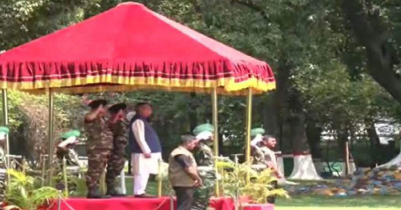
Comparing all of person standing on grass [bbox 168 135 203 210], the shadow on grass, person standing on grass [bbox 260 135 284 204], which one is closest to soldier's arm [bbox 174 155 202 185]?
person standing on grass [bbox 168 135 203 210]

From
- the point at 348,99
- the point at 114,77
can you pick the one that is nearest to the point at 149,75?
the point at 114,77

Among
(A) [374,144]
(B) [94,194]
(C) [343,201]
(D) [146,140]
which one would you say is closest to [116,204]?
(B) [94,194]

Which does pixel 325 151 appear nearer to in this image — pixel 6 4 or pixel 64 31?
pixel 6 4

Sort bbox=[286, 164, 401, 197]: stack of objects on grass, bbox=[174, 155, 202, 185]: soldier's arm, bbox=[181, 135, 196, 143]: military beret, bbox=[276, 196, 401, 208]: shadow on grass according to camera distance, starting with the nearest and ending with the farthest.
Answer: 1. bbox=[174, 155, 202, 185]: soldier's arm
2. bbox=[181, 135, 196, 143]: military beret
3. bbox=[276, 196, 401, 208]: shadow on grass
4. bbox=[286, 164, 401, 197]: stack of objects on grass

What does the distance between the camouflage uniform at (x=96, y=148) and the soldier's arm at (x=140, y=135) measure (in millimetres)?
532

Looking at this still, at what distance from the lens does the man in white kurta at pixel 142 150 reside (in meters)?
15.5

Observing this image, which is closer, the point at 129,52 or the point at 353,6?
the point at 129,52

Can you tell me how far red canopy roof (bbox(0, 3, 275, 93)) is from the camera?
14445 mm

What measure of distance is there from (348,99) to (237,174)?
2671cm

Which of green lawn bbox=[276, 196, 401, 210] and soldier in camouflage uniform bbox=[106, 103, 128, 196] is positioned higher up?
soldier in camouflage uniform bbox=[106, 103, 128, 196]

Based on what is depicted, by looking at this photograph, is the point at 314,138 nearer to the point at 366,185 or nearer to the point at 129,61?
the point at 366,185

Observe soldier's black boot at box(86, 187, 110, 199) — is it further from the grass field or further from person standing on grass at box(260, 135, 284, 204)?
the grass field

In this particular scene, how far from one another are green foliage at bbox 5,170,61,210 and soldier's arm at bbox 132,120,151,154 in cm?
158

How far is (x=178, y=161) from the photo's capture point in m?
13.9
